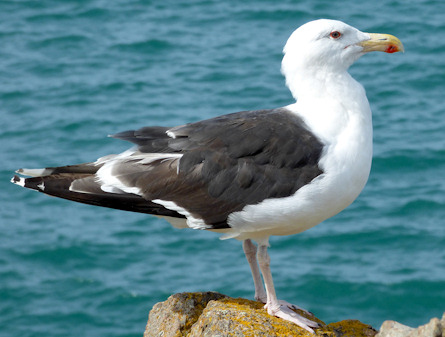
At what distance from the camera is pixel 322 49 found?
7.28m

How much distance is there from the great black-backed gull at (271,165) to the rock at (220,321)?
0.70 ft

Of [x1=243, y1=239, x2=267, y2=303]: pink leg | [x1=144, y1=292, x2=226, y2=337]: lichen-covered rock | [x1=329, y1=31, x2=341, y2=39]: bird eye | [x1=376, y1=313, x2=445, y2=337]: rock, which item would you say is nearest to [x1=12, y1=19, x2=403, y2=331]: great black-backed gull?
[x1=329, y1=31, x2=341, y2=39]: bird eye

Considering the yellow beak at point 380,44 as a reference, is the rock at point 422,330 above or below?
below

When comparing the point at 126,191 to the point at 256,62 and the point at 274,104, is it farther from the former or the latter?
the point at 256,62

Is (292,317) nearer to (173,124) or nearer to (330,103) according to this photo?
(330,103)

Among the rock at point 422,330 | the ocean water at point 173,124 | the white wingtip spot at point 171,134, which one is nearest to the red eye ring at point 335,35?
the white wingtip spot at point 171,134

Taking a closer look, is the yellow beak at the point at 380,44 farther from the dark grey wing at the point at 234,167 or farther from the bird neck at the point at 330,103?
the dark grey wing at the point at 234,167

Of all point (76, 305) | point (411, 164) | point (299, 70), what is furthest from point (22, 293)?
point (299, 70)

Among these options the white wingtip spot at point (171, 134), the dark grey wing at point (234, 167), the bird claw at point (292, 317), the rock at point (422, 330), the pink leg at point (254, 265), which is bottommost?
the rock at point (422, 330)

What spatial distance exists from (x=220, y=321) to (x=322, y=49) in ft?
7.78

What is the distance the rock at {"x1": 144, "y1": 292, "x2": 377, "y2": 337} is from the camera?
266 inches

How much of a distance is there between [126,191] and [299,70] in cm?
176

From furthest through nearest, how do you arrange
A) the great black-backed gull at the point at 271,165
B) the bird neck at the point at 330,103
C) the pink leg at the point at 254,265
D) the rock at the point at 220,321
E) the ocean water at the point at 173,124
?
the ocean water at the point at 173,124 → the pink leg at the point at 254,265 → the bird neck at the point at 330,103 → the great black-backed gull at the point at 271,165 → the rock at the point at 220,321

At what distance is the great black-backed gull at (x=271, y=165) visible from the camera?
702cm
